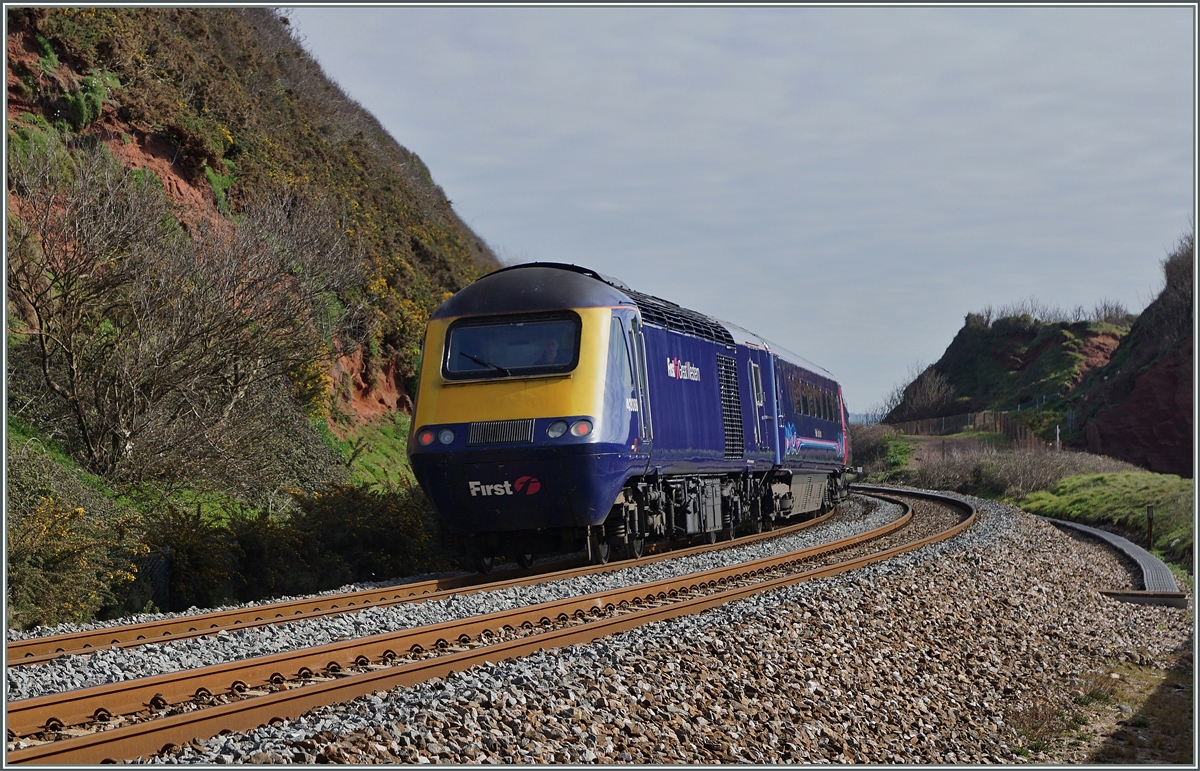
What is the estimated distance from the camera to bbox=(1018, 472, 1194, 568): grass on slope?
2570 centimetres

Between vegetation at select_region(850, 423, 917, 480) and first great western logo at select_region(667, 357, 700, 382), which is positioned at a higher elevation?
first great western logo at select_region(667, 357, 700, 382)

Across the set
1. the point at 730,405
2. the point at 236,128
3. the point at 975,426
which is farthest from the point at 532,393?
the point at 975,426

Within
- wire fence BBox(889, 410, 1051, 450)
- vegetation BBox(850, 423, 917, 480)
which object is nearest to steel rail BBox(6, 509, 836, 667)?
vegetation BBox(850, 423, 917, 480)

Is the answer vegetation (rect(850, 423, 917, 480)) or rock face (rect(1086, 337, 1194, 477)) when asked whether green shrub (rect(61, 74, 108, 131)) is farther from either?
rock face (rect(1086, 337, 1194, 477))

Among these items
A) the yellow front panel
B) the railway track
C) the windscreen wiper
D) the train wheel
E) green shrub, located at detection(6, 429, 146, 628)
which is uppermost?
the windscreen wiper

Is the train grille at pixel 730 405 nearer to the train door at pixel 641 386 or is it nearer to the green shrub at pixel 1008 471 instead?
the train door at pixel 641 386

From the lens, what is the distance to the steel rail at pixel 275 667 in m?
6.03

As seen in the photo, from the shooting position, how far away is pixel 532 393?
12.6 m

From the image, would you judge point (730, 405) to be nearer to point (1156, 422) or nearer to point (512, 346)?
point (512, 346)

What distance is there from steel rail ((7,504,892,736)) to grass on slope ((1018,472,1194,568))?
1850cm

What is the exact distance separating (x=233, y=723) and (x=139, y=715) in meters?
0.89

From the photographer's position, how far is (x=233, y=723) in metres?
5.87

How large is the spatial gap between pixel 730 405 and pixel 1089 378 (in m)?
62.1

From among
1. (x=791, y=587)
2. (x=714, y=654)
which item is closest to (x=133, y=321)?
(x=791, y=587)
